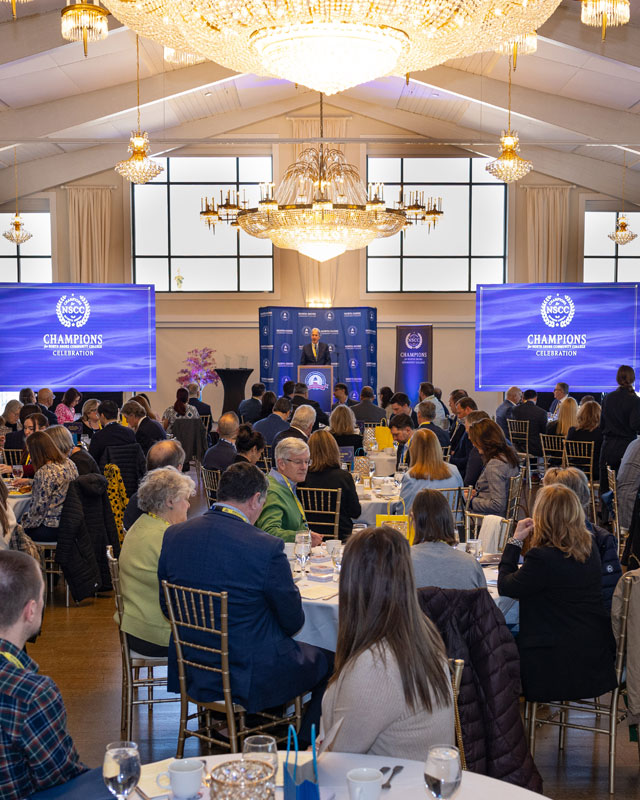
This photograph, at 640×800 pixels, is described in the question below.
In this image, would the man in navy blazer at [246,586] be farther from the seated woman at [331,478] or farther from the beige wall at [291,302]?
the beige wall at [291,302]

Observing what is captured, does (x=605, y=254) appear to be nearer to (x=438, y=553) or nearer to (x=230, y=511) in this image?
(x=438, y=553)

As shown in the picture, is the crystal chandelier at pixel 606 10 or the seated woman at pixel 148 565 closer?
the seated woman at pixel 148 565

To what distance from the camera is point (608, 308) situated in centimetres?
1524

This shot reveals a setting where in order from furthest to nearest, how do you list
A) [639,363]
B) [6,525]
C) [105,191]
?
[105,191] < [639,363] < [6,525]

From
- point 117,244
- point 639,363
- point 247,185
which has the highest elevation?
point 247,185

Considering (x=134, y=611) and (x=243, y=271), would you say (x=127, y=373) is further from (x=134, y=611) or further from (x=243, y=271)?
(x=134, y=611)

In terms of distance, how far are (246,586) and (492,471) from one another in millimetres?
3064

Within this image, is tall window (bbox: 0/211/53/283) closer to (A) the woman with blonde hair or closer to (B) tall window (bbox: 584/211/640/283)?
(B) tall window (bbox: 584/211/640/283)

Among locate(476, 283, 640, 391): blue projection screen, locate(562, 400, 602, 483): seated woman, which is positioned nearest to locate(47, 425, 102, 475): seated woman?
locate(562, 400, 602, 483): seated woman

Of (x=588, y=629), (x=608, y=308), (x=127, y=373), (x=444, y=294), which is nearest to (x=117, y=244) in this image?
(x=127, y=373)

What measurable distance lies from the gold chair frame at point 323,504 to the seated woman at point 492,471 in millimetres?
979

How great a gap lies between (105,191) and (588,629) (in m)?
15.6

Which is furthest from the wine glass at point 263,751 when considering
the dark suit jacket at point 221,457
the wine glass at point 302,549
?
the dark suit jacket at point 221,457

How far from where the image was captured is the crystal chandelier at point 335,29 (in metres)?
3.55
